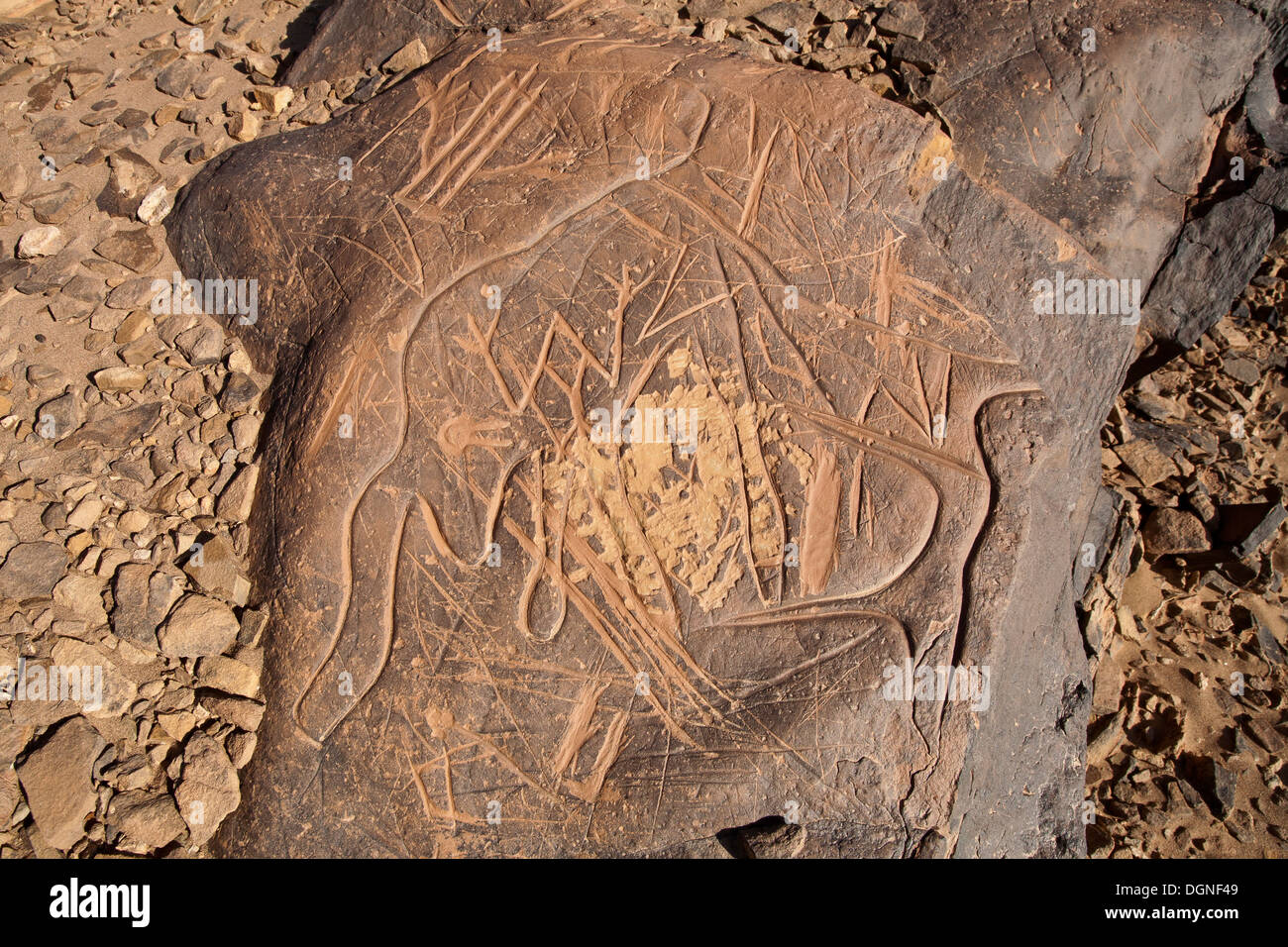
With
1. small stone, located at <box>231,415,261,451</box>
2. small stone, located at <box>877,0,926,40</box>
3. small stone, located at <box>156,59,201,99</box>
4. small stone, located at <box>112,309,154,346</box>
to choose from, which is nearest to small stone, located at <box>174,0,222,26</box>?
small stone, located at <box>156,59,201,99</box>

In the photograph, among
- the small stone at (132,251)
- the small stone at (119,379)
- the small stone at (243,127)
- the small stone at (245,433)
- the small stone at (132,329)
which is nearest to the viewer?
the small stone at (245,433)

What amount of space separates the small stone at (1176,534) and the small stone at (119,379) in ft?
14.4

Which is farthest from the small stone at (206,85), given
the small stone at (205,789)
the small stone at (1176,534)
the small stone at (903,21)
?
the small stone at (1176,534)

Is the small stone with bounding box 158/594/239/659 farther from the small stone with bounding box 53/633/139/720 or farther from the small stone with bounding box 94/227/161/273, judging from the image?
the small stone with bounding box 94/227/161/273

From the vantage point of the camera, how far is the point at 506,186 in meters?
3.12

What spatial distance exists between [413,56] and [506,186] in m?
1.18

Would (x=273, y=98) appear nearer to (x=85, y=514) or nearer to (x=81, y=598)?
(x=85, y=514)

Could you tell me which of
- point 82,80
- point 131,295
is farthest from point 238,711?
point 82,80

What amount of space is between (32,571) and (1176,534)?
461 cm

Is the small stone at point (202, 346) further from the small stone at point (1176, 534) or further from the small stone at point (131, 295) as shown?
the small stone at point (1176, 534)

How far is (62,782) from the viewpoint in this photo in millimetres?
2674

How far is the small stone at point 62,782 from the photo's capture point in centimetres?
263
